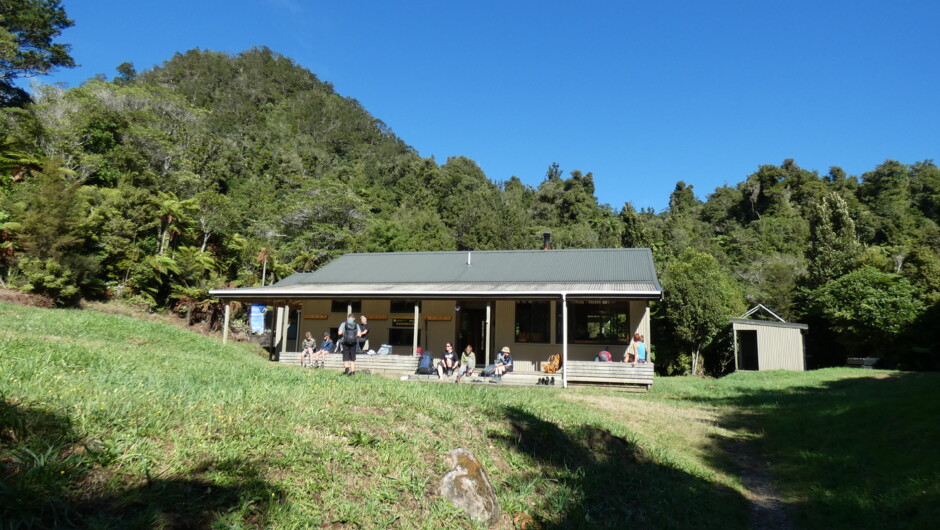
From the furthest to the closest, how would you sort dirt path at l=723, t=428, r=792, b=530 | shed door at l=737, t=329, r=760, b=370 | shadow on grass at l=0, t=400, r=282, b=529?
shed door at l=737, t=329, r=760, b=370 < dirt path at l=723, t=428, r=792, b=530 < shadow on grass at l=0, t=400, r=282, b=529

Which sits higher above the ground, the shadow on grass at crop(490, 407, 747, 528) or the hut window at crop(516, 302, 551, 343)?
the hut window at crop(516, 302, 551, 343)

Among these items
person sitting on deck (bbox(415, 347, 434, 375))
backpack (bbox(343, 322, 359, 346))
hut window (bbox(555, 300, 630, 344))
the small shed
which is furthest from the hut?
the small shed

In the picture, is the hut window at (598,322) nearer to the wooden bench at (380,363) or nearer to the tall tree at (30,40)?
the wooden bench at (380,363)

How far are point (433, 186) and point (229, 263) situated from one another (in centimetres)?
3375

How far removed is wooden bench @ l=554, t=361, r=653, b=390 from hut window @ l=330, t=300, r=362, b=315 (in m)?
8.29

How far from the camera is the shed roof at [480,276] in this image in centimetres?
1588

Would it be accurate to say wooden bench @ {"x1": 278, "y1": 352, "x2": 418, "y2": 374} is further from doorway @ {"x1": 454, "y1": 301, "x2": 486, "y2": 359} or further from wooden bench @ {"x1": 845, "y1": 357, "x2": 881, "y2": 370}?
wooden bench @ {"x1": 845, "y1": 357, "x2": 881, "y2": 370}

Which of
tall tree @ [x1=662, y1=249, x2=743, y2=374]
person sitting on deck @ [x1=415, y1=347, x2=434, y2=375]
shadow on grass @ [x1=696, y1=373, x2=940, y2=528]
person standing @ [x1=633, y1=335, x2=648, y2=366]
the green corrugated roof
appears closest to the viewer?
shadow on grass @ [x1=696, y1=373, x2=940, y2=528]

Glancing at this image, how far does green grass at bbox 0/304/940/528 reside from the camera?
121 inches

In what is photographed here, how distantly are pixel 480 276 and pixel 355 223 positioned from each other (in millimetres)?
21102

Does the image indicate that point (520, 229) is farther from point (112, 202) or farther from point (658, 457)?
point (658, 457)

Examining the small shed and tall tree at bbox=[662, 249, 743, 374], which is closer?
the small shed

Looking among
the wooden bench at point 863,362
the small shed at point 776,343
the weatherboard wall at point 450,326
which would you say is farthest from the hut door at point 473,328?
the wooden bench at point 863,362

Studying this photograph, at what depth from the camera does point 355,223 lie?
126 feet
